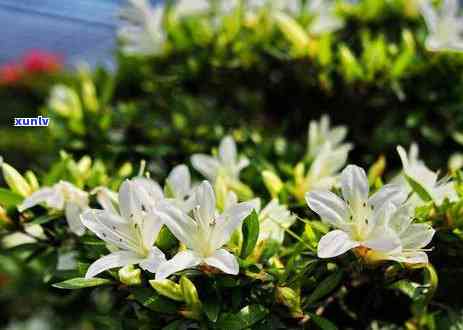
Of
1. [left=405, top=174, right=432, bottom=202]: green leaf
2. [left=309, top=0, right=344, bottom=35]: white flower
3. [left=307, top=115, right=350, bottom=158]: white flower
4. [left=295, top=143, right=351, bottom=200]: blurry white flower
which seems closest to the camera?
[left=405, top=174, right=432, bottom=202]: green leaf

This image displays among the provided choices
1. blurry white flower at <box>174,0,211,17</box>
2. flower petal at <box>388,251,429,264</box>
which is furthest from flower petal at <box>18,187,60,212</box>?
blurry white flower at <box>174,0,211,17</box>

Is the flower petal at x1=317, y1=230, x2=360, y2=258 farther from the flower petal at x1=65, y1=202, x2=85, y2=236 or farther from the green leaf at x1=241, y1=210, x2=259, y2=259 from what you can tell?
the flower petal at x1=65, y1=202, x2=85, y2=236

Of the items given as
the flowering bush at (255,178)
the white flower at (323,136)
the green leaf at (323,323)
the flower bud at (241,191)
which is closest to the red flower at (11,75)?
the flowering bush at (255,178)

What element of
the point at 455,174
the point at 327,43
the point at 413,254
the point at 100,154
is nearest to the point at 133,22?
the point at 100,154

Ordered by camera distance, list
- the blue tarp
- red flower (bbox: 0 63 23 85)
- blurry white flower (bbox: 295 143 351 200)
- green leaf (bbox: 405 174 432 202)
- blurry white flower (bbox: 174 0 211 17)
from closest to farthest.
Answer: green leaf (bbox: 405 174 432 202)
blurry white flower (bbox: 295 143 351 200)
blurry white flower (bbox: 174 0 211 17)
the blue tarp
red flower (bbox: 0 63 23 85)

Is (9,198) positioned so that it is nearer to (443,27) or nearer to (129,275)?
(129,275)

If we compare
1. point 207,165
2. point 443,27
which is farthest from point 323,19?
point 207,165

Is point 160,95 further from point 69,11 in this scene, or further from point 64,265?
point 69,11
